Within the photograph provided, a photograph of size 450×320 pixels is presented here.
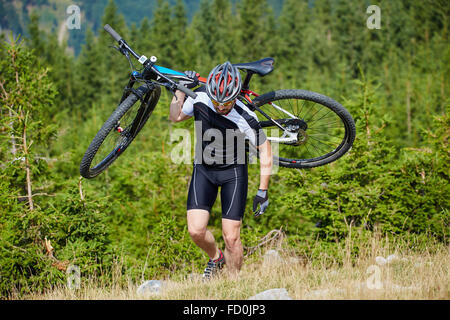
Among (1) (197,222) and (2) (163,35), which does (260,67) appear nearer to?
(1) (197,222)

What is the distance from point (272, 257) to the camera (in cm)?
780

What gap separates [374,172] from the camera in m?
8.03

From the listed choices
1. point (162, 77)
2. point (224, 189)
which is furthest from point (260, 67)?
point (224, 189)

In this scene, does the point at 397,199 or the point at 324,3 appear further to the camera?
the point at 324,3

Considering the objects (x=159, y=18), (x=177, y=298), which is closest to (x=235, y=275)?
(x=177, y=298)

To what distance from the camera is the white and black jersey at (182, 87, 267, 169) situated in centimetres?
493

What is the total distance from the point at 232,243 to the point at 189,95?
1.97 m

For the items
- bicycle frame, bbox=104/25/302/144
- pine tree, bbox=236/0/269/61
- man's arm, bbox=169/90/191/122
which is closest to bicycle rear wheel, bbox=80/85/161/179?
bicycle frame, bbox=104/25/302/144

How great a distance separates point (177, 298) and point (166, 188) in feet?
21.8

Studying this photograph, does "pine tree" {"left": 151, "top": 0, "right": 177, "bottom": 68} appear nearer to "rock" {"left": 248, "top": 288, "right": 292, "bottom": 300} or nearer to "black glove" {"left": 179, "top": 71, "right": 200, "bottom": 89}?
"black glove" {"left": 179, "top": 71, "right": 200, "bottom": 89}

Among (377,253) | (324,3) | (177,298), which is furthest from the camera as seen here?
(324,3)

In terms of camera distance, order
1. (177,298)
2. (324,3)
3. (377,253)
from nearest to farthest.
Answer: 1. (177,298)
2. (377,253)
3. (324,3)

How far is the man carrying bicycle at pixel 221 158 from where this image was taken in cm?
493
